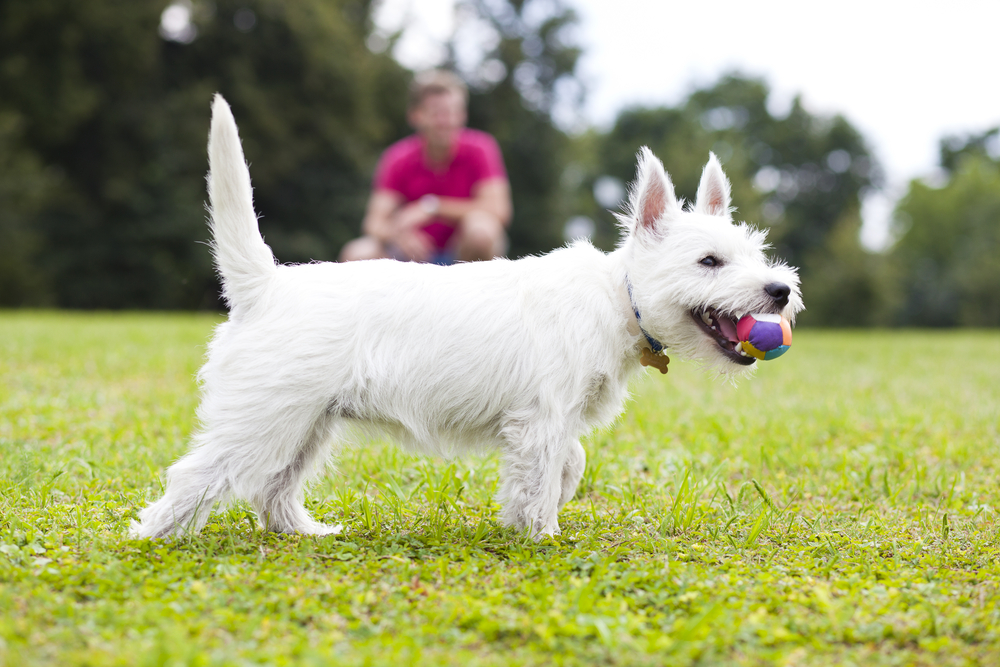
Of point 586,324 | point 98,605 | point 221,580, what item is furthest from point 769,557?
point 98,605

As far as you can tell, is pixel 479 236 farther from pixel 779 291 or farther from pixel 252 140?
pixel 252 140

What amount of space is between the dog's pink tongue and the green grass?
0.79 metres

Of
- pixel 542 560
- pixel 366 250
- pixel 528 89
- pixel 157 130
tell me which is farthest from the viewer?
pixel 528 89

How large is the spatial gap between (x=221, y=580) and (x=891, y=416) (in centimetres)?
565

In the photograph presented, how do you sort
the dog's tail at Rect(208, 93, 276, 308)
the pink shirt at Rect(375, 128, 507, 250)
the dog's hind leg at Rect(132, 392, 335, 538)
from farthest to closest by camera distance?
the pink shirt at Rect(375, 128, 507, 250)
the dog's tail at Rect(208, 93, 276, 308)
the dog's hind leg at Rect(132, 392, 335, 538)

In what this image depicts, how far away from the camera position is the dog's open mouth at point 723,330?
3604 mm

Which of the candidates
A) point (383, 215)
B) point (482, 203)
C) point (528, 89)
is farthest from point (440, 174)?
point (528, 89)

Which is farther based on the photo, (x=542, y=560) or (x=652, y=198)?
(x=652, y=198)

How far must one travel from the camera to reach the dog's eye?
3.60m

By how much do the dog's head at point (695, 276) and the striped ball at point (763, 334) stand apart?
A: 0.13 ft

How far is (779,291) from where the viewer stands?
11.4 ft

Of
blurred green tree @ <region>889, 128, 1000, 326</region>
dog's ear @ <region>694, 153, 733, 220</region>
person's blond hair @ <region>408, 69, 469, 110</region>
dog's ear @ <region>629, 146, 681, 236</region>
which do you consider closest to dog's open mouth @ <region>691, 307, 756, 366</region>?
dog's ear @ <region>629, 146, 681, 236</region>

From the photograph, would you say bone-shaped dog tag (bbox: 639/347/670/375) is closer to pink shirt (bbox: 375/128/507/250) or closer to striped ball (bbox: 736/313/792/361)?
striped ball (bbox: 736/313/792/361)

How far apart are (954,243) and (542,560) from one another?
67.5m
